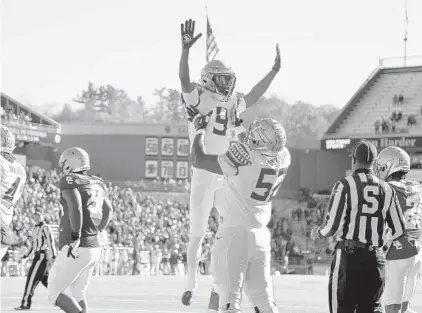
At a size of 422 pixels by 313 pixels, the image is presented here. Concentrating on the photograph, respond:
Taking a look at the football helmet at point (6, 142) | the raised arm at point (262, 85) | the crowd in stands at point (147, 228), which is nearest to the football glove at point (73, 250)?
the football helmet at point (6, 142)

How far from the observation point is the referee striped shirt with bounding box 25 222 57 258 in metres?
18.0

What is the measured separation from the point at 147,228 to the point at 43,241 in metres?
25.1

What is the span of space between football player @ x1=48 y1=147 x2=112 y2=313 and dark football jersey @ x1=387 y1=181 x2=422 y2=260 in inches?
128

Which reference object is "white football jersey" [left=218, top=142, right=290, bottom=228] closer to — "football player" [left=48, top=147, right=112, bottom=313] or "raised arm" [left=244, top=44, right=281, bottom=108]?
"football player" [left=48, top=147, right=112, bottom=313]

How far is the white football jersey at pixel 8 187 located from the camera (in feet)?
34.5

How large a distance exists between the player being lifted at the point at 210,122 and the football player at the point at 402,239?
68.7 inches

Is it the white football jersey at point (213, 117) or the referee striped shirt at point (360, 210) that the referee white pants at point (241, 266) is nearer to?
the referee striped shirt at point (360, 210)

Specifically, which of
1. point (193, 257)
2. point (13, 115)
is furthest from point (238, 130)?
point (13, 115)

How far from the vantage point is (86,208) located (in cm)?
1095

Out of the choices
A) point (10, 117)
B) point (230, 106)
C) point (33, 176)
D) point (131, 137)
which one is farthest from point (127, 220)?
point (230, 106)

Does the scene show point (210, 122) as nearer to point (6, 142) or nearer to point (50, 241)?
point (6, 142)

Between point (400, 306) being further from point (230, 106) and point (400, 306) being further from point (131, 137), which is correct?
point (131, 137)

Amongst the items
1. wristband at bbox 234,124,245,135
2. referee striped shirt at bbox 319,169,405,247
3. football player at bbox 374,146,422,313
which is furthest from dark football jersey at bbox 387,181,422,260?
referee striped shirt at bbox 319,169,405,247

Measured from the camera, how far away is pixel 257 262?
928 centimetres
